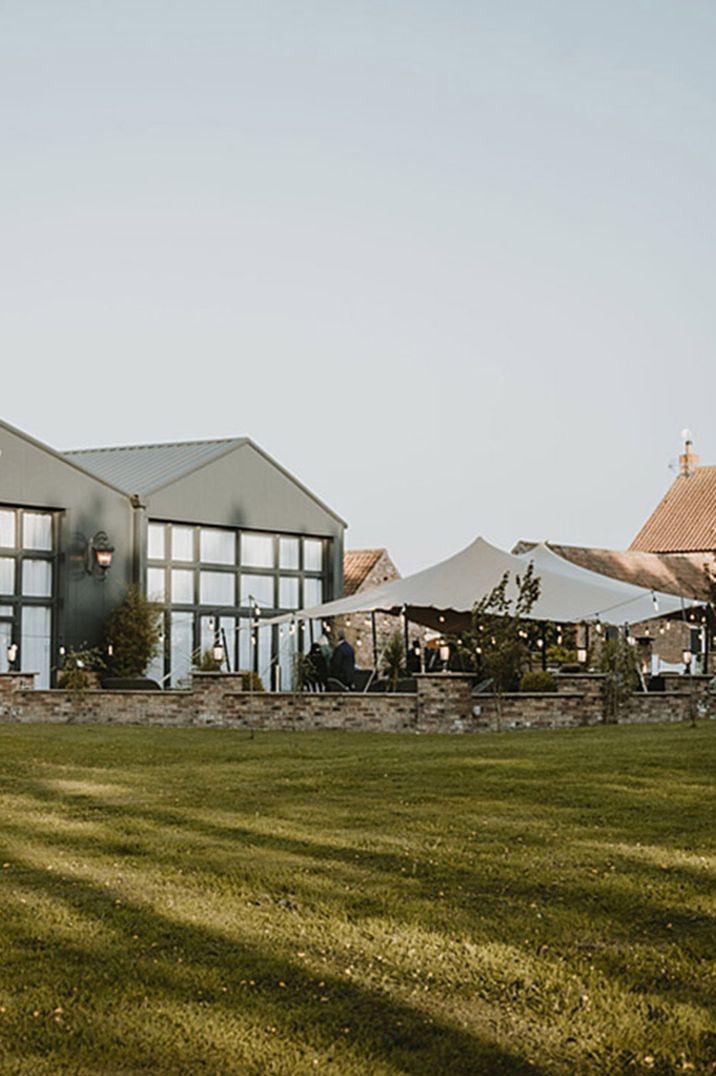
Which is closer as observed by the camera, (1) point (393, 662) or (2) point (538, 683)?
(2) point (538, 683)

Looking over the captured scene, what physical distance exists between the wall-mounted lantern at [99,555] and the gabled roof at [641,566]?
1881cm

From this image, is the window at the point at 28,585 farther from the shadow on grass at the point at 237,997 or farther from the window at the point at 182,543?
the shadow on grass at the point at 237,997

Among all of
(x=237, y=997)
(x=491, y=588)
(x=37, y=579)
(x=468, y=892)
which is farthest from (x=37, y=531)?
(x=237, y=997)

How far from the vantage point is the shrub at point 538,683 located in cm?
1844

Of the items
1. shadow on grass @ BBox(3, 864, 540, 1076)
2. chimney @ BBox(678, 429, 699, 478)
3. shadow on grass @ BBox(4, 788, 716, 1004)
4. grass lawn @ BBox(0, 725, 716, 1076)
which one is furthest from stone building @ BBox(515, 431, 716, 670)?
shadow on grass @ BBox(3, 864, 540, 1076)

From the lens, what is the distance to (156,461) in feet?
109

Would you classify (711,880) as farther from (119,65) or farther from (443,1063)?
(119,65)

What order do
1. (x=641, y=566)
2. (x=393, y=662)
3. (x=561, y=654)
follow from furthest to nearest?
(x=641, y=566) → (x=561, y=654) → (x=393, y=662)

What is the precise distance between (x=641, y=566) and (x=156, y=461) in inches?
775

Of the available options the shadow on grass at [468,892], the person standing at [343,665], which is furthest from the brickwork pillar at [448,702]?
the shadow on grass at [468,892]

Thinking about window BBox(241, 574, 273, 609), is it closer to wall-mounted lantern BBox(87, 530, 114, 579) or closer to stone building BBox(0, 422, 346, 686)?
stone building BBox(0, 422, 346, 686)

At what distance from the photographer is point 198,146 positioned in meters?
19.3

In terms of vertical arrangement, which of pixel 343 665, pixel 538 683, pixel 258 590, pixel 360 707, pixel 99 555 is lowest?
pixel 360 707

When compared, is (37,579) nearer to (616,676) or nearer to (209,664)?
(209,664)
